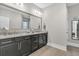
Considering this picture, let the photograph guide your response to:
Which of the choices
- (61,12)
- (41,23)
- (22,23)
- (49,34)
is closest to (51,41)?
(49,34)

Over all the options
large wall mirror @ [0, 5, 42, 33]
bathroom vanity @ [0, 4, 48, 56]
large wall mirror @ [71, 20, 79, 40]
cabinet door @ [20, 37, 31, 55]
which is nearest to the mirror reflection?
large wall mirror @ [71, 20, 79, 40]

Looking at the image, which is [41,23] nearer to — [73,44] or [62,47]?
[62,47]

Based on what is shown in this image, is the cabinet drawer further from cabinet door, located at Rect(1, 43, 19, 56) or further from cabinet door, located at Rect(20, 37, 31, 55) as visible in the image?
cabinet door, located at Rect(20, 37, 31, 55)

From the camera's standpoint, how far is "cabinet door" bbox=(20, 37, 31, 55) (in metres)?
2.89

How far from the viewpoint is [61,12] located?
15.3ft

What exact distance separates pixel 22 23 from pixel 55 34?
221cm

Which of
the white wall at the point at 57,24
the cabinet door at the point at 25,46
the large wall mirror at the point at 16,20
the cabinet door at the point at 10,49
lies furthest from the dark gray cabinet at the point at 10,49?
the white wall at the point at 57,24

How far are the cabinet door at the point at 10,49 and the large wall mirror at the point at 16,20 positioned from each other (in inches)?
22.6

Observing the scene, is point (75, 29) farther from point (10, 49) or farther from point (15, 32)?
point (10, 49)

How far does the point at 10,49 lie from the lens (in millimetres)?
2367

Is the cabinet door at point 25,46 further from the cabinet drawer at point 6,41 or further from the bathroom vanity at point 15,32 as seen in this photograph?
the cabinet drawer at point 6,41

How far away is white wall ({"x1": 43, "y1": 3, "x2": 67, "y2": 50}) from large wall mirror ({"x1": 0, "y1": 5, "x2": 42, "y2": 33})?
103cm

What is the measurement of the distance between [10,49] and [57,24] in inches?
124

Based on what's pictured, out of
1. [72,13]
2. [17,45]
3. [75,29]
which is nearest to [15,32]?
[17,45]
